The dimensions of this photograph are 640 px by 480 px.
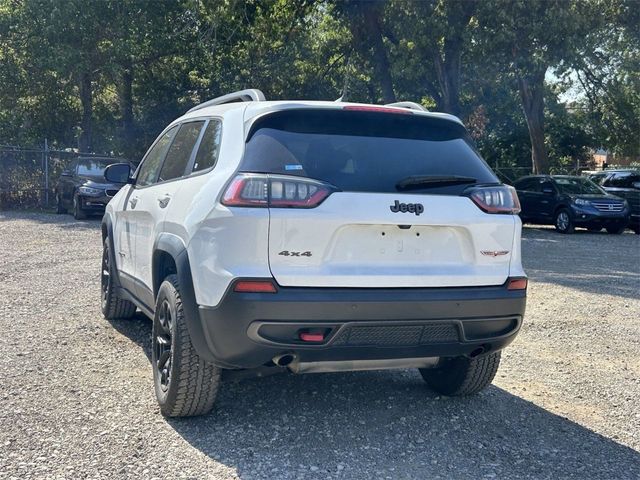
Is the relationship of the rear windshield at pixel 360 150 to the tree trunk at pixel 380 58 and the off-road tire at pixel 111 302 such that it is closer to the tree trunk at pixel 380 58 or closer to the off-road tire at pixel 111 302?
the off-road tire at pixel 111 302

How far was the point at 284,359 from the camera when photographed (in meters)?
3.86

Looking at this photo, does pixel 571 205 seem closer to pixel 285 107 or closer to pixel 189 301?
pixel 285 107

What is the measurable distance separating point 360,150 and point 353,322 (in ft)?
3.23

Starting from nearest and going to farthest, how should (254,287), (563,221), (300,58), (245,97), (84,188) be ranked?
(254,287)
(245,97)
(84,188)
(563,221)
(300,58)

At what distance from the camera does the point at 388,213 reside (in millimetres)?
3818

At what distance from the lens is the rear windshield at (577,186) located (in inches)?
771

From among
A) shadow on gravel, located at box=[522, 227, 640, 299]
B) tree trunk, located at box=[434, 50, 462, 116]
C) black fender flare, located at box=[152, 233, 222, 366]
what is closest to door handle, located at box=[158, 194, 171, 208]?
black fender flare, located at box=[152, 233, 222, 366]

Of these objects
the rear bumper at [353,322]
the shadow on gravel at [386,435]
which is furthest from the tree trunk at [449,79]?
the rear bumper at [353,322]

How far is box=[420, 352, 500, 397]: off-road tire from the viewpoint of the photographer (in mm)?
4684

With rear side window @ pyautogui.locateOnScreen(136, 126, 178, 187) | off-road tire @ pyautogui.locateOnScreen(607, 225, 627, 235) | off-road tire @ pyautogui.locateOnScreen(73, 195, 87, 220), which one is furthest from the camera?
off-road tire @ pyautogui.locateOnScreen(607, 225, 627, 235)

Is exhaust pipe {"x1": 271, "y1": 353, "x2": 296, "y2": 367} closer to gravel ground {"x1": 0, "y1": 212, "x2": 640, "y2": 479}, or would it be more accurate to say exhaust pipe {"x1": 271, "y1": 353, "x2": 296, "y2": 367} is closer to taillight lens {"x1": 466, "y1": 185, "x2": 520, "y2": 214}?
gravel ground {"x1": 0, "y1": 212, "x2": 640, "y2": 479}

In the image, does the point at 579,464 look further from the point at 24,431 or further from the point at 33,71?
the point at 33,71

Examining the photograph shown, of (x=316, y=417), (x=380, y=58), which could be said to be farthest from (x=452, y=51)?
(x=316, y=417)

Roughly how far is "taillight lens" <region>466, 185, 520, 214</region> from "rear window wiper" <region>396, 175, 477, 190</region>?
0.09m
